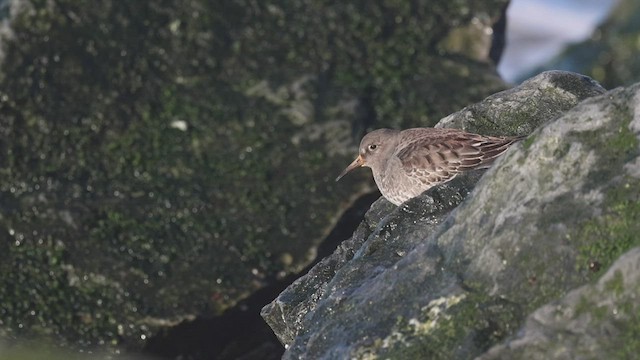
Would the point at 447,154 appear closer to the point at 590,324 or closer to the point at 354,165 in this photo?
the point at 354,165

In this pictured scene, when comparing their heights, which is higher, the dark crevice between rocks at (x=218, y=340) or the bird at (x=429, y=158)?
the dark crevice between rocks at (x=218, y=340)

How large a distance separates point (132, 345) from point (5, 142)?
213 centimetres

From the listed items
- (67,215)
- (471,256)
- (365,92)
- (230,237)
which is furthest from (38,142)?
(471,256)

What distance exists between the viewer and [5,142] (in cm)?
922

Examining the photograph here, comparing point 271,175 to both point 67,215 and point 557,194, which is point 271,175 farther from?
point 557,194

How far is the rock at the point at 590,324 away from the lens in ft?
12.2

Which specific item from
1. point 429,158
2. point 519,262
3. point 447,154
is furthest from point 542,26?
point 519,262

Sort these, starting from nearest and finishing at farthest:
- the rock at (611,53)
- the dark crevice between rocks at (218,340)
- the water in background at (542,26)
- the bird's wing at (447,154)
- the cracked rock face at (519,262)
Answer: the cracked rock face at (519,262), the bird's wing at (447,154), the dark crevice between rocks at (218,340), the rock at (611,53), the water in background at (542,26)

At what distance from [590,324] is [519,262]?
45 cm

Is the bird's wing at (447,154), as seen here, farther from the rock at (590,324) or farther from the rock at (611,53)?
the rock at (611,53)

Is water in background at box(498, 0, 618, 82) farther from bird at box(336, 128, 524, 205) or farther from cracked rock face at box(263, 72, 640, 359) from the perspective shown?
cracked rock face at box(263, 72, 640, 359)

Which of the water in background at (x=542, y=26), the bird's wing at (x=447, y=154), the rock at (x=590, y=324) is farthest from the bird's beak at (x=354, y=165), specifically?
the water in background at (x=542, y=26)

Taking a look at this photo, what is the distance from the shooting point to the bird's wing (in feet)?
21.2

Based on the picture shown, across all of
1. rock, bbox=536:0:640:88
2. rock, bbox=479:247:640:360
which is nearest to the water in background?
rock, bbox=536:0:640:88
